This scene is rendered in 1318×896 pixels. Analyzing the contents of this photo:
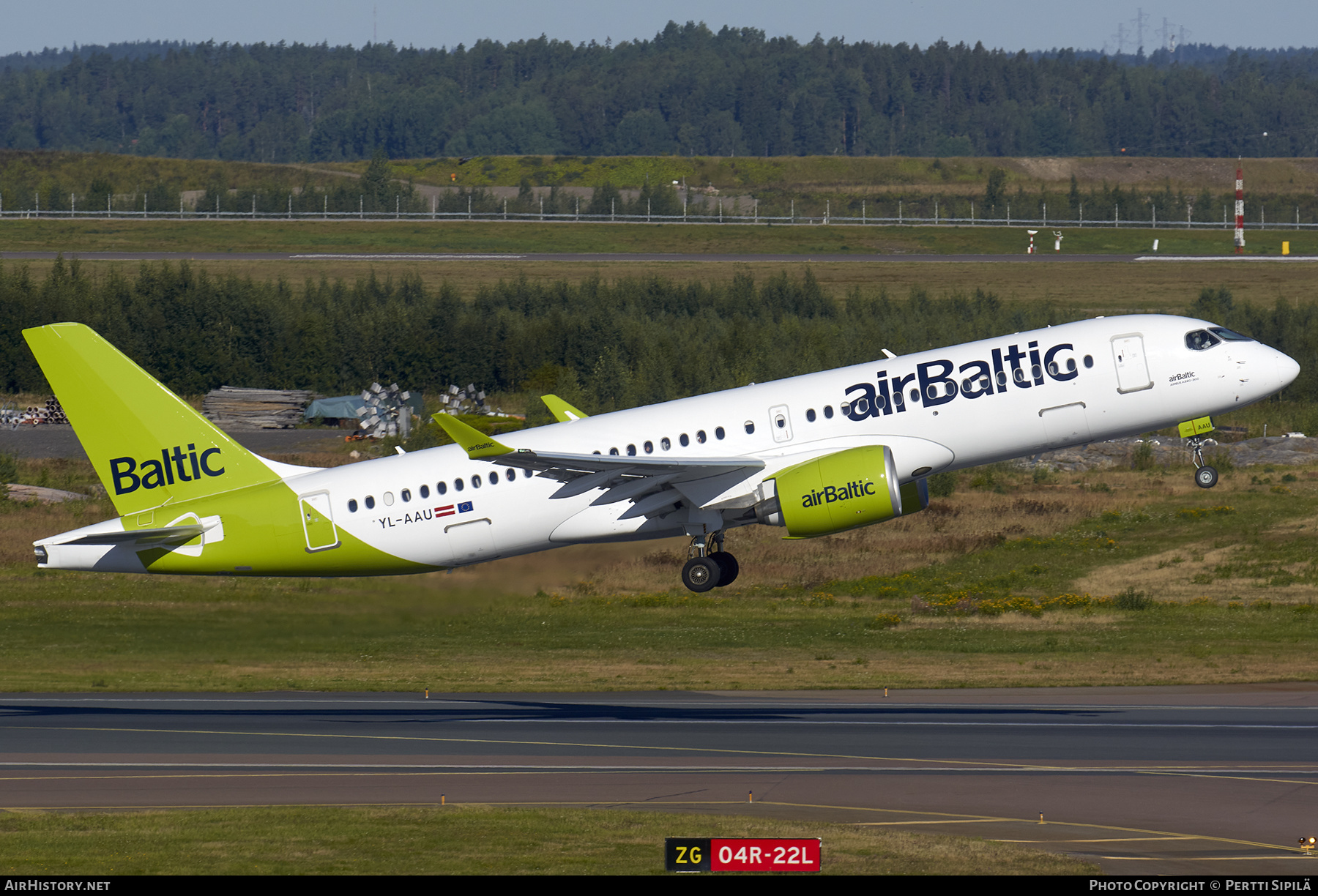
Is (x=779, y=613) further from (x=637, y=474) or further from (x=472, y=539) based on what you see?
(x=637, y=474)

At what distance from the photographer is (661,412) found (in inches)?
1375

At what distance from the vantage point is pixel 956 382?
34.0 metres

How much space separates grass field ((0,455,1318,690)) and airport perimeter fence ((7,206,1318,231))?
8310cm

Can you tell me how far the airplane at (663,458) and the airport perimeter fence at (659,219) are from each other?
4541 inches

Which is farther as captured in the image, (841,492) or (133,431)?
(133,431)

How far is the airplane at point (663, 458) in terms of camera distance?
33938 millimetres

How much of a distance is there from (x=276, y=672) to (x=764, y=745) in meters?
20.3

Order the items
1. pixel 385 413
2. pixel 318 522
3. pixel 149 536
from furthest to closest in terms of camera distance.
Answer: pixel 385 413
pixel 318 522
pixel 149 536

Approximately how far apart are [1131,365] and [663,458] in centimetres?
1042

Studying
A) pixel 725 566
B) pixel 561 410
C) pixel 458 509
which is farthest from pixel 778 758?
pixel 561 410

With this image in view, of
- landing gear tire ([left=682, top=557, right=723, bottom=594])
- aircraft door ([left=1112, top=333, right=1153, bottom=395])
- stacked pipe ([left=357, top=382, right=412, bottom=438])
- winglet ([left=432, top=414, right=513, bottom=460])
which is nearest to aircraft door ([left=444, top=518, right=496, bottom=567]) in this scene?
winglet ([left=432, top=414, right=513, bottom=460])

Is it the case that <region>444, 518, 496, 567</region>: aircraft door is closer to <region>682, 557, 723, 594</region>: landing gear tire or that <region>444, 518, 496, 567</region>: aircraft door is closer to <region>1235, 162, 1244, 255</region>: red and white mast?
<region>682, 557, 723, 594</region>: landing gear tire

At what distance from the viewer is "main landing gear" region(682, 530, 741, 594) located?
35156mm

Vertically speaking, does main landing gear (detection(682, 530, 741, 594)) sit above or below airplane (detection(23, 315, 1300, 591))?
below
